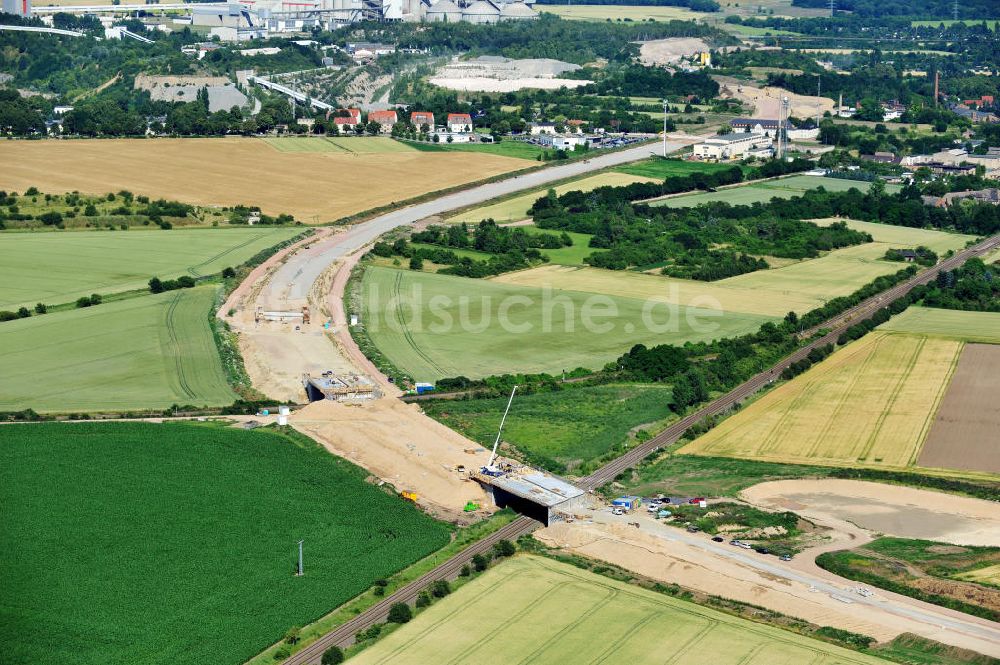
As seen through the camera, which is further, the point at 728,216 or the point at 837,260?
the point at 728,216

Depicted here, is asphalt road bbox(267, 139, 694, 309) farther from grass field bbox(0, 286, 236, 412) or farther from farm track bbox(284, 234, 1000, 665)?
farm track bbox(284, 234, 1000, 665)

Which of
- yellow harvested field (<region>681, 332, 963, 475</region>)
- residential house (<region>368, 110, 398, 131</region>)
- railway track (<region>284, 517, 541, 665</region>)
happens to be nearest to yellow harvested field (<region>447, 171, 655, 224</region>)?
residential house (<region>368, 110, 398, 131</region>)

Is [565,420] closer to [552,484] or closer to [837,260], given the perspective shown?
[552,484]

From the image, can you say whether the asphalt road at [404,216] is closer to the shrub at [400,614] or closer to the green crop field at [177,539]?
the green crop field at [177,539]

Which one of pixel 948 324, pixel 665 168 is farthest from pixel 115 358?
pixel 665 168

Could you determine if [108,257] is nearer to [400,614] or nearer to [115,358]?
[115,358]

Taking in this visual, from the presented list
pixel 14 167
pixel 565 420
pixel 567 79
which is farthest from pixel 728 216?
pixel 567 79
